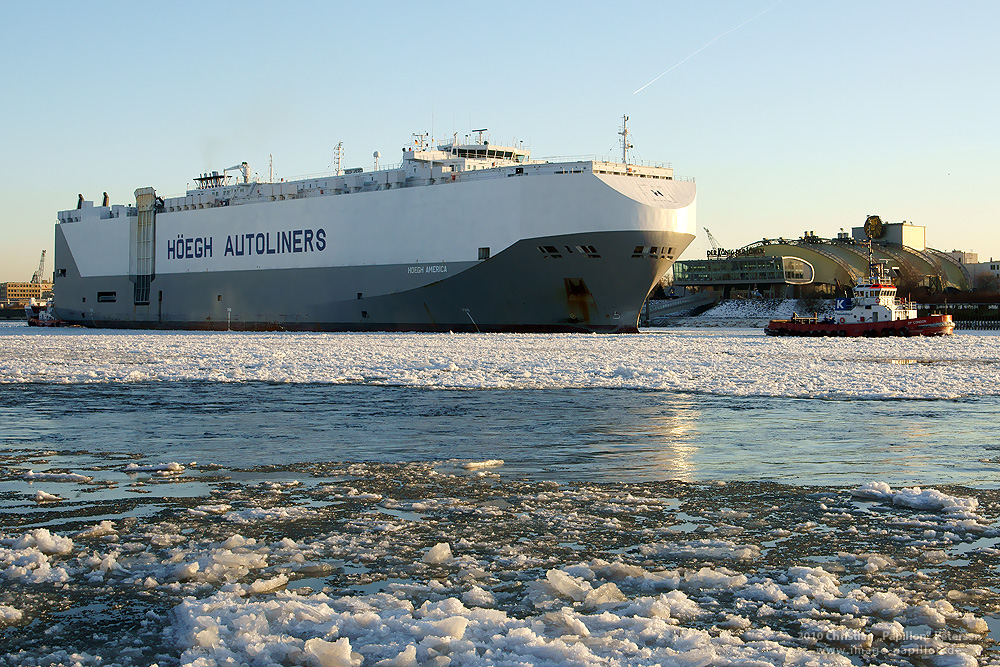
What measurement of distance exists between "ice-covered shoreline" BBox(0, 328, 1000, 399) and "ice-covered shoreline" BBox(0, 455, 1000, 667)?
8.39 m

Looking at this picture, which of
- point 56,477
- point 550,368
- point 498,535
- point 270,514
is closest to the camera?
point 498,535

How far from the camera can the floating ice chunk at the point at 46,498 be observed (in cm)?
623

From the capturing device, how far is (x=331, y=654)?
3570 millimetres

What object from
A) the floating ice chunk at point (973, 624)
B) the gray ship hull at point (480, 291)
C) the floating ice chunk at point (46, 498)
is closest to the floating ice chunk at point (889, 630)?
the floating ice chunk at point (973, 624)

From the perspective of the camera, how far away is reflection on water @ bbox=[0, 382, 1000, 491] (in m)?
7.68

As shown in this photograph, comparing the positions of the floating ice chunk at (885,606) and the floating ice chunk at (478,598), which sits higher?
the floating ice chunk at (885,606)

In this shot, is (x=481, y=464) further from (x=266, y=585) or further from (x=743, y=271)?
(x=743, y=271)

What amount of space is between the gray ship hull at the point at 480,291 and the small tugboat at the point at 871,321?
22.0ft

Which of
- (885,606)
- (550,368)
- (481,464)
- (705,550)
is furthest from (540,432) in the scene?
(550,368)

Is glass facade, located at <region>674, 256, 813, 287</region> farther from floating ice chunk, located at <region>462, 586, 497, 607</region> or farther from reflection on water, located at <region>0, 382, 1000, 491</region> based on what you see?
floating ice chunk, located at <region>462, 586, 497, 607</region>

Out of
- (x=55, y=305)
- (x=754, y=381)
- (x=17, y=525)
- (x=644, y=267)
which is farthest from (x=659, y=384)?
(x=55, y=305)

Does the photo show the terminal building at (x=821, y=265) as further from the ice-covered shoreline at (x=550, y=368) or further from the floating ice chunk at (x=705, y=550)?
the floating ice chunk at (x=705, y=550)

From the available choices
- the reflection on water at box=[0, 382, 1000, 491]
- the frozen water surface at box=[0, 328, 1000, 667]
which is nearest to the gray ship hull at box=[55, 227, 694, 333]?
the reflection on water at box=[0, 382, 1000, 491]

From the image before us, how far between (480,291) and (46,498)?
33.4 metres
